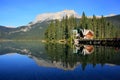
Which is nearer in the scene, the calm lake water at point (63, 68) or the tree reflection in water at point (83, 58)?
the calm lake water at point (63, 68)

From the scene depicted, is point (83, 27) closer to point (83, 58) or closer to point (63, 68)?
point (83, 58)

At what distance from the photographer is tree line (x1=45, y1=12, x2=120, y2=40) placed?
5981 inches

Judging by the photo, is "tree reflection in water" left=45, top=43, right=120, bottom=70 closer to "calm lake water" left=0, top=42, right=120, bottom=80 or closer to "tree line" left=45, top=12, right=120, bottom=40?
"calm lake water" left=0, top=42, right=120, bottom=80

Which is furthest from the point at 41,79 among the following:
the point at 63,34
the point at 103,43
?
the point at 63,34

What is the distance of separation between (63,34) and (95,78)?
5307 inches

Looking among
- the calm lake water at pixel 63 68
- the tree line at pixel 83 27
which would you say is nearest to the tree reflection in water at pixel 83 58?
the calm lake water at pixel 63 68

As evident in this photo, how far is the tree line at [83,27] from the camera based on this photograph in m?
152

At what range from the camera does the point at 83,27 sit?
150500mm

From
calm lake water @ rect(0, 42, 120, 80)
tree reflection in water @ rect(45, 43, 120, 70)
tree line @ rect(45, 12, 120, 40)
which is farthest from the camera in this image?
tree line @ rect(45, 12, 120, 40)

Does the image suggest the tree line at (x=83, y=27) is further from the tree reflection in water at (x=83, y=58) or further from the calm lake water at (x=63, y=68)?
the calm lake water at (x=63, y=68)

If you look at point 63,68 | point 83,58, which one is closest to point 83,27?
point 83,58

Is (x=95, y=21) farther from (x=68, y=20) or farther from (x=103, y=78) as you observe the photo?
(x=103, y=78)

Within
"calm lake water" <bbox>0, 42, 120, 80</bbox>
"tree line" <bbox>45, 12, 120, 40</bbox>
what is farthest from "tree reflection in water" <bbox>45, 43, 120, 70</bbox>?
"tree line" <bbox>45, 12, 120, 40</bbox>

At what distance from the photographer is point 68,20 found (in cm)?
16462
